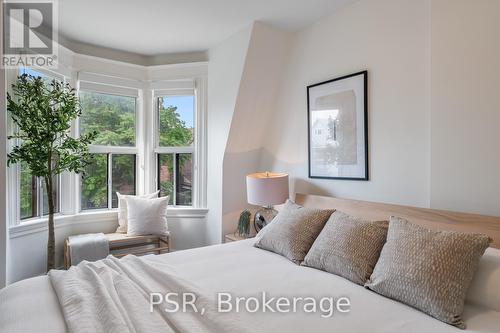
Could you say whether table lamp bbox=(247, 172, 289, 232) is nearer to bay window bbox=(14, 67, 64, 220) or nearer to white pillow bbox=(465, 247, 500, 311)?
white pillow bbox=(465, 247, 500, 311)

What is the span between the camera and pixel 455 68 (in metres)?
1.82

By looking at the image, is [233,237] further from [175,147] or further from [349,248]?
[349,248]

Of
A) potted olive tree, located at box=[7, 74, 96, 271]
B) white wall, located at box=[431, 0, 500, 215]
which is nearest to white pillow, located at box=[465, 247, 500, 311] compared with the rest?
white wall, located at box=[431, 0, 500, 215]

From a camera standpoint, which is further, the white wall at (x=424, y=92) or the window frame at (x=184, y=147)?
the window frame at (x=184, y=147)

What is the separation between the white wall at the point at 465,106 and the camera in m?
1.68

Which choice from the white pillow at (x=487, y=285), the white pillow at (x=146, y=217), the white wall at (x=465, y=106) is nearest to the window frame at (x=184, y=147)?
the white pillow at (x=146, y=217)

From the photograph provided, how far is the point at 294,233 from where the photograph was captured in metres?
2.07

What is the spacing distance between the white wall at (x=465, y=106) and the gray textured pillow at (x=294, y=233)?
76 cm

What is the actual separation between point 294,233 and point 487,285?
105 cm

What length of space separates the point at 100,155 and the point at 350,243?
3043 millimetres

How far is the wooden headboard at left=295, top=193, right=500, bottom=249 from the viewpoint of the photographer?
1609mm

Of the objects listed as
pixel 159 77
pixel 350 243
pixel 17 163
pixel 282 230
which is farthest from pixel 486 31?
pixel 17 163

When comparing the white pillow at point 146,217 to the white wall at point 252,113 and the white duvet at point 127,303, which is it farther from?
the white duvet at point 127,303

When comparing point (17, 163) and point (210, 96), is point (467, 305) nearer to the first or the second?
point (210, 96)
